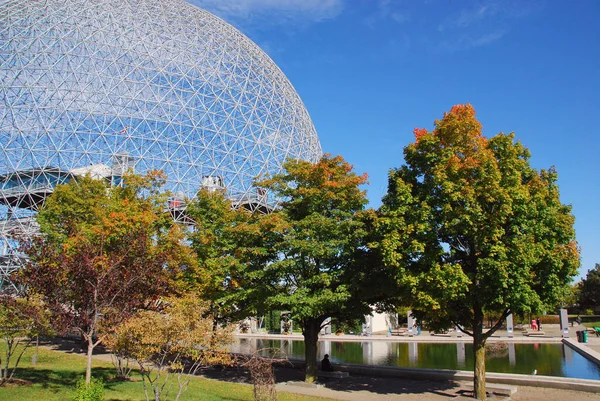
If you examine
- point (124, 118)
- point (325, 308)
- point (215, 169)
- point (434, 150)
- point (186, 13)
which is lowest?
point (325, 308)

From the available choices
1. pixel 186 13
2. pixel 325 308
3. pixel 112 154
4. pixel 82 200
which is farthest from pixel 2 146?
pixel 325 308

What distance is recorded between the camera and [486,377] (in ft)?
48.8

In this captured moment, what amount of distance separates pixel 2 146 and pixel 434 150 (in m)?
28.5

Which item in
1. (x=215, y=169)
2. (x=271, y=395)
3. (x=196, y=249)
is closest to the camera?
(x=271, y=395)

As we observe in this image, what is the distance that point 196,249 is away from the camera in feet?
64.4

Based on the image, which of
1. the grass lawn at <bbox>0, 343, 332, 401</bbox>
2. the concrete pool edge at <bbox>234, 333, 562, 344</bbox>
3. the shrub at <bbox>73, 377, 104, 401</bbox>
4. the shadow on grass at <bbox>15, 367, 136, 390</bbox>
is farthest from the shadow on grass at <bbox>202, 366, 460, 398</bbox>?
the concrete pool edge at <bbox>234, 333, 562, 344</bbox>

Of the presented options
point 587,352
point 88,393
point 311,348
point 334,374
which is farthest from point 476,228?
point 587,352

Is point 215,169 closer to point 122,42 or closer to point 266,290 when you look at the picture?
point 122,42

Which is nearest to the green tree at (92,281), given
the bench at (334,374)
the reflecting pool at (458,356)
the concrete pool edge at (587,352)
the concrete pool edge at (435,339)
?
the reflecting pool at (458,356)

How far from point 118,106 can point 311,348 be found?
22574 mm

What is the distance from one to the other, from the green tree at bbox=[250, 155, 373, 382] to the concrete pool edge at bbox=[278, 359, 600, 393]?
7.69ft

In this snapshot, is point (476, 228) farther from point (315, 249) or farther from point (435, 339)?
point (435, 339)

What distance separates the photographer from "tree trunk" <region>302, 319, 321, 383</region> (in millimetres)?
15609

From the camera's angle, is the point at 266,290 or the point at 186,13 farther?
the point at 186,13
